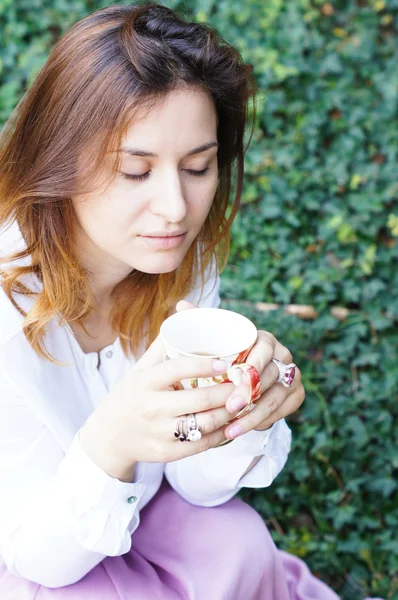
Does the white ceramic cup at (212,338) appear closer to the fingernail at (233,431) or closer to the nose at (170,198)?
the fingernail at (233,431)

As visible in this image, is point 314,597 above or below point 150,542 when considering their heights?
below

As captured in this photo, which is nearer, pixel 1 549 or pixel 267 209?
pixel 1 549

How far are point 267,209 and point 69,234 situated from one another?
77.3 inches

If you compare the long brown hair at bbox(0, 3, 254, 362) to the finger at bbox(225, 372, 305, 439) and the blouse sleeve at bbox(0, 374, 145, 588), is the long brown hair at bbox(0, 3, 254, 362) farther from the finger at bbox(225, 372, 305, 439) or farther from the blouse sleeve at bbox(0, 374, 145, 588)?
the finger at bbox(225, 372, 305, 439)

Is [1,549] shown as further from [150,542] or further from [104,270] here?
[104,270]

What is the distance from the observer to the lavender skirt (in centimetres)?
162

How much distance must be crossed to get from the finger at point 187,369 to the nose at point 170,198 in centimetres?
38

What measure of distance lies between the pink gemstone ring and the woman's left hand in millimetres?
13

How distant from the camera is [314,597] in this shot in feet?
6.88

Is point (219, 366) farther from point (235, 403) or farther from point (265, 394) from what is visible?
point (265, 394)

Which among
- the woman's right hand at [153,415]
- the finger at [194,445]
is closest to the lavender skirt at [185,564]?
the woman's right hand at [153,415]

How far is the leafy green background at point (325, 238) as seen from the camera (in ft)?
8.71

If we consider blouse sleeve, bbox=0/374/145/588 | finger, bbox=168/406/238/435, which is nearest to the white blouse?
blouse sleeve, bbox=0/374/145/588

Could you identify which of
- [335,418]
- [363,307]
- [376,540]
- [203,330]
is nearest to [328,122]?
[363,307]
